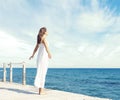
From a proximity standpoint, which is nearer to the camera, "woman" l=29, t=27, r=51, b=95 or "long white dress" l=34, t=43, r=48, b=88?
"woman" l=29, t=27, r=51, b=95

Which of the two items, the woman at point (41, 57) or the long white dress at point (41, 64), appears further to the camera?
the long white dress at point (41, 64)

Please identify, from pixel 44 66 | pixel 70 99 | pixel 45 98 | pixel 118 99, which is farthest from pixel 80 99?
pixel 118 99

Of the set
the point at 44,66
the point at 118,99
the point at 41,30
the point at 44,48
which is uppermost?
the point at 41,30

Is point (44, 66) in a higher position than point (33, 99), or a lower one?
higher

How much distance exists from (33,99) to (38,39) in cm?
221

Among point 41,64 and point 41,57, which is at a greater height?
point 41,57

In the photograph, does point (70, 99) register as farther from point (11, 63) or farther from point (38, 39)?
point (11, 63)

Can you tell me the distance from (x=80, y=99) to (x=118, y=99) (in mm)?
35767

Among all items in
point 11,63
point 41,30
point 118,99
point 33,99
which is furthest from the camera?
point 118,99

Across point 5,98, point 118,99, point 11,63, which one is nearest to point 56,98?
point 5,98

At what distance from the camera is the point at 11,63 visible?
58.3 feet

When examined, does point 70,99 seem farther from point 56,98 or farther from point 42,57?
point 42,57

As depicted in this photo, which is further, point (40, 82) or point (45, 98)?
point (40, 82)

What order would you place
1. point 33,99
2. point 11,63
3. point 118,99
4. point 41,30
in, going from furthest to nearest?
point 118,99 → point 11,63 → point 41,30 → point 33,99
